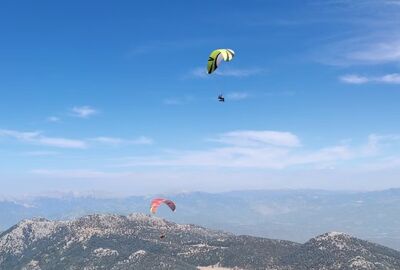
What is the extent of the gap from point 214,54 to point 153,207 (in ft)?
180

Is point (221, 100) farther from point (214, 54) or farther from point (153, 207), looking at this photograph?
point (153, 207)

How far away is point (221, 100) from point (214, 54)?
11.6 meters

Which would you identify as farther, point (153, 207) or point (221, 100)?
point (153, 207)

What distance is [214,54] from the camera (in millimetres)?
122688

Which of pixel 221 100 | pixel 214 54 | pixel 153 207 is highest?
pixel 214 54

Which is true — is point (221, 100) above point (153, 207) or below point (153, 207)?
above

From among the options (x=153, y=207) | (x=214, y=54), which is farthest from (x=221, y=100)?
(x=153, y=207)

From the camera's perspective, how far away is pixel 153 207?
15275 centimetres

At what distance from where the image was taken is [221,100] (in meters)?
122

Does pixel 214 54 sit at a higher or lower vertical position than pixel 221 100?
higher

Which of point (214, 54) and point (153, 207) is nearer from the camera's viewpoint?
point (214, 54)
